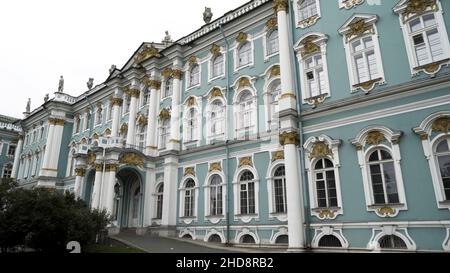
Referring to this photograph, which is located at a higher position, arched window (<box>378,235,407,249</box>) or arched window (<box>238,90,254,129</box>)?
arched window (<box>238,90,254,129</box>)

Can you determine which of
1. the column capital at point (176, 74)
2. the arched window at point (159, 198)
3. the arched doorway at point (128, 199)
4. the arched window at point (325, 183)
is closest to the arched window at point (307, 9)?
the arched window at point (325, 183)

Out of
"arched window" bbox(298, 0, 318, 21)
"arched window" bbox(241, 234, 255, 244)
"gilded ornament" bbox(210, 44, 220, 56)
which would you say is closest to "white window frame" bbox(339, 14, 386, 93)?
"arched window" bbox(298, 0, 318, 21)

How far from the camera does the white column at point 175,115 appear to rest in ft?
71.9

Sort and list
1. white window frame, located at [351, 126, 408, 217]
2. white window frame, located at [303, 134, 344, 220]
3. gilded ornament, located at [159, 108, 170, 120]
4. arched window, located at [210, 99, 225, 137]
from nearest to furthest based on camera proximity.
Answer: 1. white window frame, located at [351, 126, 408, 217]
2. white window frame, located at [303, 134, 344, 220]
3. arched window, located at [210, 99, 225, 137]
4. gilded ornament, located at [159, 108, 170, 120]

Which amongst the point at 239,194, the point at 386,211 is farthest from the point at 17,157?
the point at 386,211

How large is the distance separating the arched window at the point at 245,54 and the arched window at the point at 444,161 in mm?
11277

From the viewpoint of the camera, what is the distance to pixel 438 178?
458 inches

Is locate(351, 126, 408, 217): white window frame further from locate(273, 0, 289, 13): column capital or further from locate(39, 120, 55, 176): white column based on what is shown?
locate(39, 120, 55, 176): white column

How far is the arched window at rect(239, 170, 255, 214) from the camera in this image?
57.4 feet

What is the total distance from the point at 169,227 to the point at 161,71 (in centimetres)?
1181

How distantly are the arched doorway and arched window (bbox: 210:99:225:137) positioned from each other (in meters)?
7.14

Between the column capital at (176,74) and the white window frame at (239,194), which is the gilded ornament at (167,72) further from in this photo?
the white window frame at (239,194)

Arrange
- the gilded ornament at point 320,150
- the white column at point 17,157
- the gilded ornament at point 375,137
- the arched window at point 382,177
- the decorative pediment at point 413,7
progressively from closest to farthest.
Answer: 1. the arched window at point 382,177
2. the decorative pediment at point 413,7
3. the gilded ornament at point 375,137
4. the gilded ornament at point 320,150
5. the white column at point 17,157

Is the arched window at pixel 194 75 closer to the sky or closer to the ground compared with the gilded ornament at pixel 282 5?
closer to the ground
